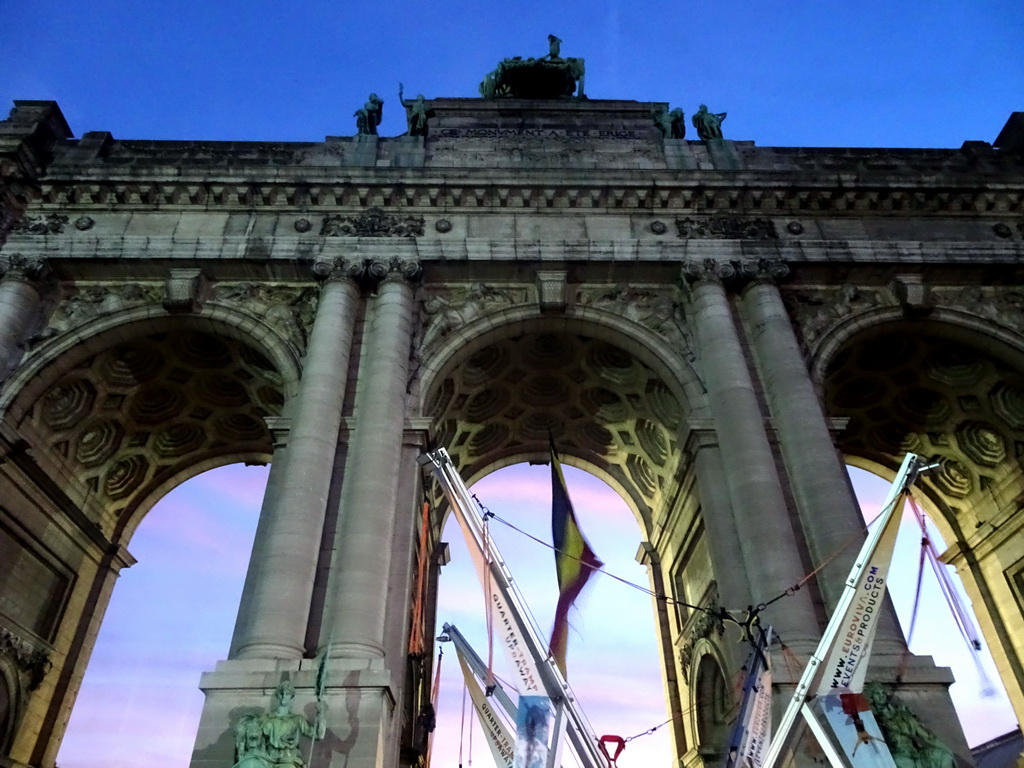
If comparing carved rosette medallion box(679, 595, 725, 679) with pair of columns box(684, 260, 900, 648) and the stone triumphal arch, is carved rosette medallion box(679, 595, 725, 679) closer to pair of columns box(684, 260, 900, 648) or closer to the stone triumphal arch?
the stone triumphal arch

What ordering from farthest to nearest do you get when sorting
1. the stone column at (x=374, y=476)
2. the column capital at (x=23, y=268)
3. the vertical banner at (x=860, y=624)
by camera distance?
the column capital at (x=23, y=268) → the stone column at (x=374, y=476) → the vertical banner at (x=860, y=624)

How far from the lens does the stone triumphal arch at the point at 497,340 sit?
16312 millimetres

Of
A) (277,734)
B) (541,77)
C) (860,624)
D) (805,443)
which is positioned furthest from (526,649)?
(541,77)

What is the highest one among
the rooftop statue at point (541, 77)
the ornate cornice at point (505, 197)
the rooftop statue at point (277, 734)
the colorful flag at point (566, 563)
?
the rooftop statue at point (541, 77)

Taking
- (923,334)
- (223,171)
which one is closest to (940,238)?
(923,334)

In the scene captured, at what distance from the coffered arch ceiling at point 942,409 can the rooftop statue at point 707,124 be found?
328 inches

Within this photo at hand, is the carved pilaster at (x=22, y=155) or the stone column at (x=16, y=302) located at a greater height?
the carved pilaster at (x=22, y=155)

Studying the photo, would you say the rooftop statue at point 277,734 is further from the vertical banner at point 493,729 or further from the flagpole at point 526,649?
the flagpole at point 526,649

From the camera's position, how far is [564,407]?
2288cm

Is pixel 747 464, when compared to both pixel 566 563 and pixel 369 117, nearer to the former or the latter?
pixel 566 563

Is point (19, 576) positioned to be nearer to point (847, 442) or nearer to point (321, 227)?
point (321, 227)

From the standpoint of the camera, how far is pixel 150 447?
909 inches

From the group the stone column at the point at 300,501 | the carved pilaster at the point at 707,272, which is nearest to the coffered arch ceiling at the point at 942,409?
the carved pilaster at the point at 707,272

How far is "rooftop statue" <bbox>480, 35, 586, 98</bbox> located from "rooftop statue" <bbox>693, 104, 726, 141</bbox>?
265 inches
